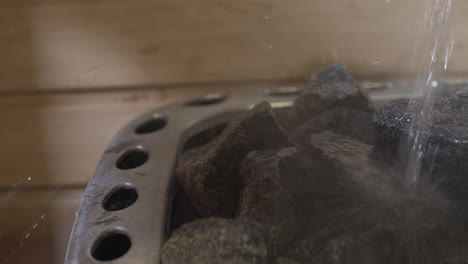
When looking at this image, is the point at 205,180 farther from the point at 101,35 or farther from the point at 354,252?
the point at 101,35

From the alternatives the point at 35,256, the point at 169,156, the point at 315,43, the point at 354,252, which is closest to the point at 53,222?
the point at 35,256

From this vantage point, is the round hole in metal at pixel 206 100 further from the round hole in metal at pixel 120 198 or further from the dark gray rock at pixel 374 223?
the dark gray rock at pixel 374 223

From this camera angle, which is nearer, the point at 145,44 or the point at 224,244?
the point at 224,244

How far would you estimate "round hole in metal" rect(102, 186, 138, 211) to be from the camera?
472mm

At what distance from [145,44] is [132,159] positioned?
1.28 feet

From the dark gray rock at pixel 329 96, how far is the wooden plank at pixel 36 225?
0.23 m

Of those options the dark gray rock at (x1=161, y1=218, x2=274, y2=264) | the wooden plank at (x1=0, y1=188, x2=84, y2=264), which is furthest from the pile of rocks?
the wooden plank at (x1=0, y1=188, x2=84, y2=264)

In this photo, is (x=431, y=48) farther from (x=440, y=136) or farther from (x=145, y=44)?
(x=145, y=44)

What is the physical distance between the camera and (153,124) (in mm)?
667

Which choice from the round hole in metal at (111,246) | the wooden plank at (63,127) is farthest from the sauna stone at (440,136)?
the wooden plank at (63,127)

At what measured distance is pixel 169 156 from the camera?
21.6 inches

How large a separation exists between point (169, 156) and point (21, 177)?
0.15m

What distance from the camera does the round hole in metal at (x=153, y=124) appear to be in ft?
2.13

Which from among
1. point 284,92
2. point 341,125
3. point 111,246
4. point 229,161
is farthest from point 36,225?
point 284,92
